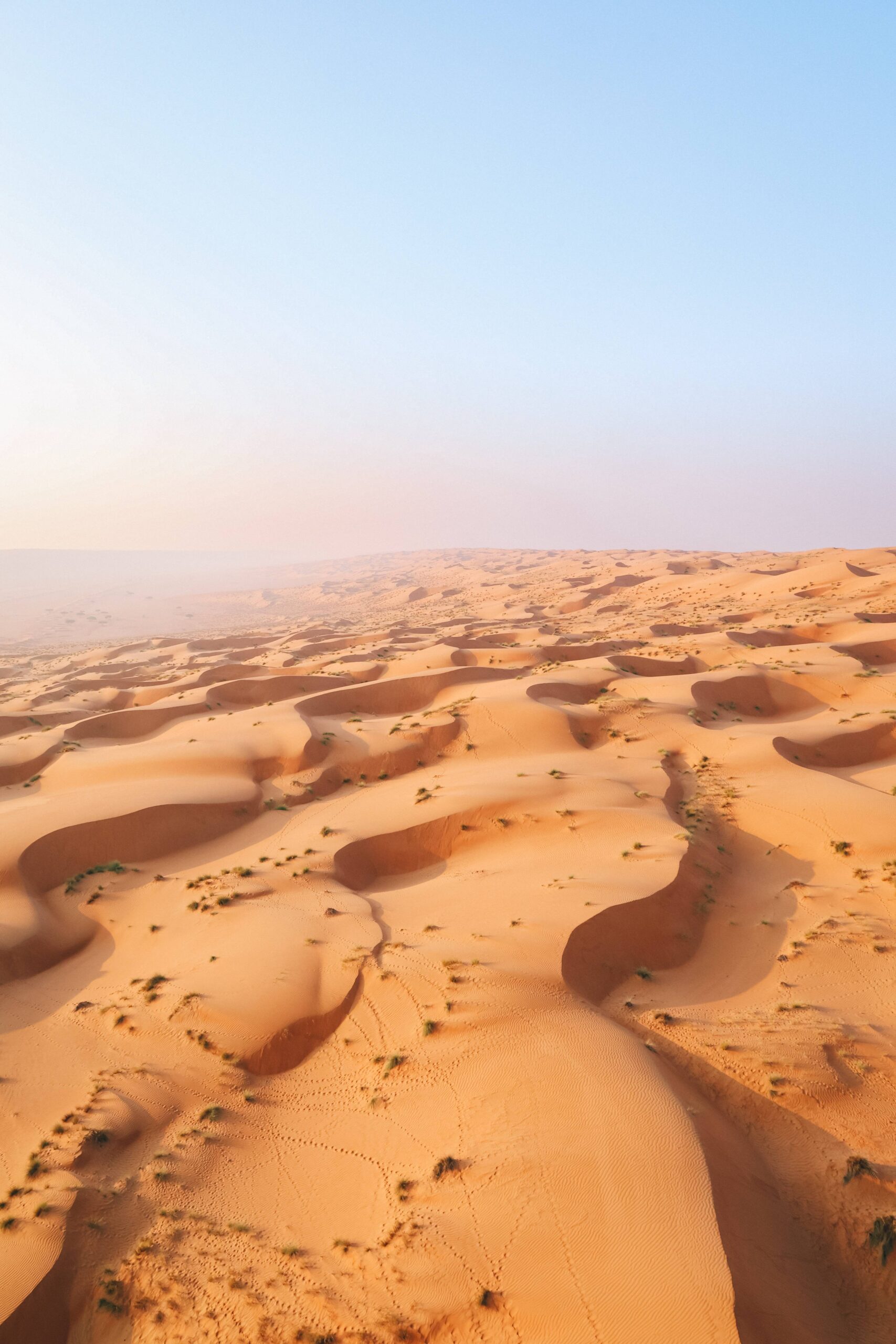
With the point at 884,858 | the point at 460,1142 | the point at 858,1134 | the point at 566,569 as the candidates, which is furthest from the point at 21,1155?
the point at 566,569

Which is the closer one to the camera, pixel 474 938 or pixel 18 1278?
pixel 18 1278

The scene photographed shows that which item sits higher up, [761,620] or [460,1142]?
[761,620]

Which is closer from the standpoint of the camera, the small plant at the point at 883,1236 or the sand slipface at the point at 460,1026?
the sand slipface at the point at 460,1026

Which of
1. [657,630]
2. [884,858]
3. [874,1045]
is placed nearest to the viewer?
[874,1045]

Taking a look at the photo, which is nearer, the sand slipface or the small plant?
the sand slipface

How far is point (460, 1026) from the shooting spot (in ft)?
22.6

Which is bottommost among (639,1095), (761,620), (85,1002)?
(85,1002)

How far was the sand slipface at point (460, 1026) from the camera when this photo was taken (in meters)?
4.63

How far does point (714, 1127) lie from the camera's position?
572 centimetres

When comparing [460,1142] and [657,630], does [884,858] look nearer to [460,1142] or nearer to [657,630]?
[460,1142]

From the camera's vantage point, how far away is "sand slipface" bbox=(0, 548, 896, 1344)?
15.2 ft

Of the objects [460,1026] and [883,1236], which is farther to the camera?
[460,1026]

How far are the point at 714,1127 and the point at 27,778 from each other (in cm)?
1601

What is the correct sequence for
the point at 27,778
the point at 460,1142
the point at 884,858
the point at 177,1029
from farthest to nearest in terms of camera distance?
the point at 27,778 → the point at 884,858 → the point at 177,1029 → the point at 460,1142
